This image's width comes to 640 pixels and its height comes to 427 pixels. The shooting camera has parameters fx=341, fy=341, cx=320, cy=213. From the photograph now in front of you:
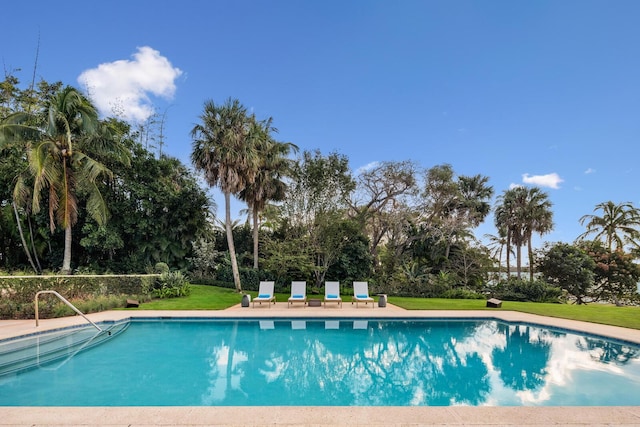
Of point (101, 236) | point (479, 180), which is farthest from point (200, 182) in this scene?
point (479, 180)

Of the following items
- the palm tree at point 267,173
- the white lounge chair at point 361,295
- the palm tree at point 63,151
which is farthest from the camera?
the palm tree at point 267,173

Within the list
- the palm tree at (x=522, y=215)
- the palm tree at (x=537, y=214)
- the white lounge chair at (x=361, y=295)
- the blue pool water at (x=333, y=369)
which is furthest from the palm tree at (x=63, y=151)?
the palm tree at (x=537, y=214)

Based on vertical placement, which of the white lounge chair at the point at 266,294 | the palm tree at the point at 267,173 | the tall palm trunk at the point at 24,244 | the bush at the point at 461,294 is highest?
the palm tree at the point at 267,173

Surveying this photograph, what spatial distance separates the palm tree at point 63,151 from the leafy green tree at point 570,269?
84.0 feet

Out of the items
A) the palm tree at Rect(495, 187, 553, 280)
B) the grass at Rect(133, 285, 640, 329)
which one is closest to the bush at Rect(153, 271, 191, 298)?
the grass at Rect(133, 285, 640, 329)

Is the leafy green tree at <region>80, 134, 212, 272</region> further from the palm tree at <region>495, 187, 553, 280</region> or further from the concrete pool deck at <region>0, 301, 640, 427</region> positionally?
the palm tree at <region>495, 187, 553, 280</region>

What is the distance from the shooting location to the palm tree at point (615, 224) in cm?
2548

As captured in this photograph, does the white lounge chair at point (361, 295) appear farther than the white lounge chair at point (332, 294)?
Yes

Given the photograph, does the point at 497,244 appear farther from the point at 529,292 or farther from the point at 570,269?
the point at 529,292

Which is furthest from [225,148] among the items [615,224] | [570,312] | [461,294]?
[615,224]

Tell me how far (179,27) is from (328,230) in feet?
37.5

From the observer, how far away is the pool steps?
696 cm

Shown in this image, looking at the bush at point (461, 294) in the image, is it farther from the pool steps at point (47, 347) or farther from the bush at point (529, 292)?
the pool steps at point (47, 347)

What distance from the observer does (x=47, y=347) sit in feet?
26.4
